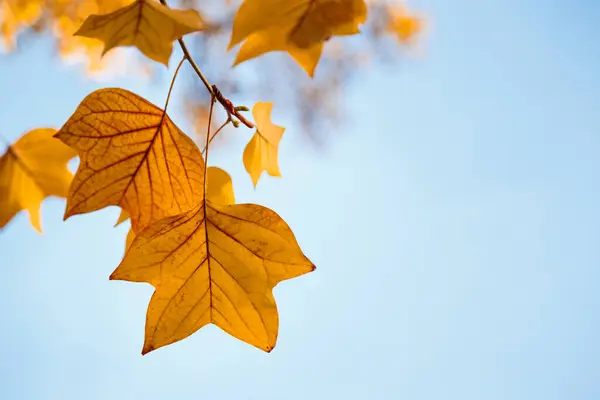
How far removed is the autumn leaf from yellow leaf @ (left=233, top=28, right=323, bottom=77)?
12 cm

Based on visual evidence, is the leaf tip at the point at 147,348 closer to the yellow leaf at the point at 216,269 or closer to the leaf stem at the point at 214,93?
the yellow leaf at the point at 216,269

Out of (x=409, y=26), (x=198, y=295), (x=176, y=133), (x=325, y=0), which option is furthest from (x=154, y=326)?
(x=409, y=26)

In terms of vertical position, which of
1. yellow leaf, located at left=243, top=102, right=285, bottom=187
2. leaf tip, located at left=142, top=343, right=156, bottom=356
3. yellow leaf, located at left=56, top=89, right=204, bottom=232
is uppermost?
yellow leaf, located at left=243, top=102, right=285, bottom=187

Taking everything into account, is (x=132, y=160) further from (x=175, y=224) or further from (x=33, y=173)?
(x=33, y=173)

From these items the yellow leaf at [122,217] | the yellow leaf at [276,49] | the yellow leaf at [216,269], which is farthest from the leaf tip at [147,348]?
the yellow leaf at [276,49]

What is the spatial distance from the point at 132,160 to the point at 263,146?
0.59ft

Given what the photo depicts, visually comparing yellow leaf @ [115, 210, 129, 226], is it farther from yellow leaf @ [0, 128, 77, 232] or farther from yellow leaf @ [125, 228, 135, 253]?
yellow leaf @ [0, 128, 77, 232]

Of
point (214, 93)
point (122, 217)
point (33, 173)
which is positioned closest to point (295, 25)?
point (214, 93)

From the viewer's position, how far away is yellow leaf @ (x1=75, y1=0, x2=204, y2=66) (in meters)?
0.28

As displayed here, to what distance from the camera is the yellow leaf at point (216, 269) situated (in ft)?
1.24

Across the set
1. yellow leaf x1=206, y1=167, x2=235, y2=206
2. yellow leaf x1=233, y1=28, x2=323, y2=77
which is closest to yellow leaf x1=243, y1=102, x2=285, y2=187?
yellow leaf x1=206, y1=167, x2=235, y2=206

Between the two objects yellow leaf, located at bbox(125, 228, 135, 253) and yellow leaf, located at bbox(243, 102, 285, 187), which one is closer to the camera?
yellow leaf, located at bbox(125, 228, 135, 253)

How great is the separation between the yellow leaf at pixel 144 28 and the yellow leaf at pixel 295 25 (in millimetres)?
38

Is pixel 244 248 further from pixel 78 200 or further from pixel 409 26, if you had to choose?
pixel 409 26
